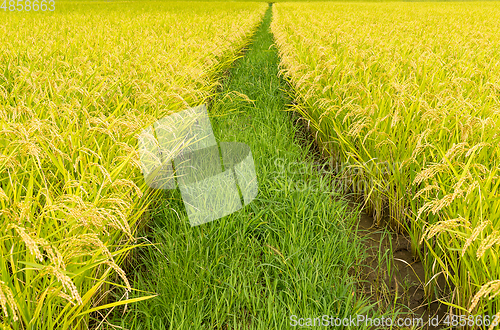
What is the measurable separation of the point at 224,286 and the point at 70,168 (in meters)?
0.96

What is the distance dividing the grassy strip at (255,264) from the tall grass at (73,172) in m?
0.15

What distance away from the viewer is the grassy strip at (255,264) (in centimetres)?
152

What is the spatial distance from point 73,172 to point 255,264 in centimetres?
106

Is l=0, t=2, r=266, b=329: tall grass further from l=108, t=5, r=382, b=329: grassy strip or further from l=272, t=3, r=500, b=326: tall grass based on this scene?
l=272, t=3, r=500, b=326: tall grass

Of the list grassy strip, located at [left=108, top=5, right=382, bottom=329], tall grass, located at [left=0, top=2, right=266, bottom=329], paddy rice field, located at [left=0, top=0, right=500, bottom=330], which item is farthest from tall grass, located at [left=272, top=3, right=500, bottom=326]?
tall grass, located at [left=0, top=2, right=266, bottom=329]

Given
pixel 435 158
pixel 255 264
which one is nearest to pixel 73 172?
pixel 255 264

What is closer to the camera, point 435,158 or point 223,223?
point 435,158

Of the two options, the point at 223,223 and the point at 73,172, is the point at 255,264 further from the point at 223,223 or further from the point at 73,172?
the point at 73,172

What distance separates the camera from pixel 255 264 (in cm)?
185

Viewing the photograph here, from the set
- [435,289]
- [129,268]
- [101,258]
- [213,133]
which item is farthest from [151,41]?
[435,289]

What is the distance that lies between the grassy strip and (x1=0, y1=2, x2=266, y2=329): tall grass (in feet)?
0.49

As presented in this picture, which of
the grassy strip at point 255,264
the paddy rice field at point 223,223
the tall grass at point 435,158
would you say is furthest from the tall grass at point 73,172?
the tall grass at point 435,158

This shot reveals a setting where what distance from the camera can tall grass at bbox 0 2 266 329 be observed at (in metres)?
1.09

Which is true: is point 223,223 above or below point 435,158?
below
